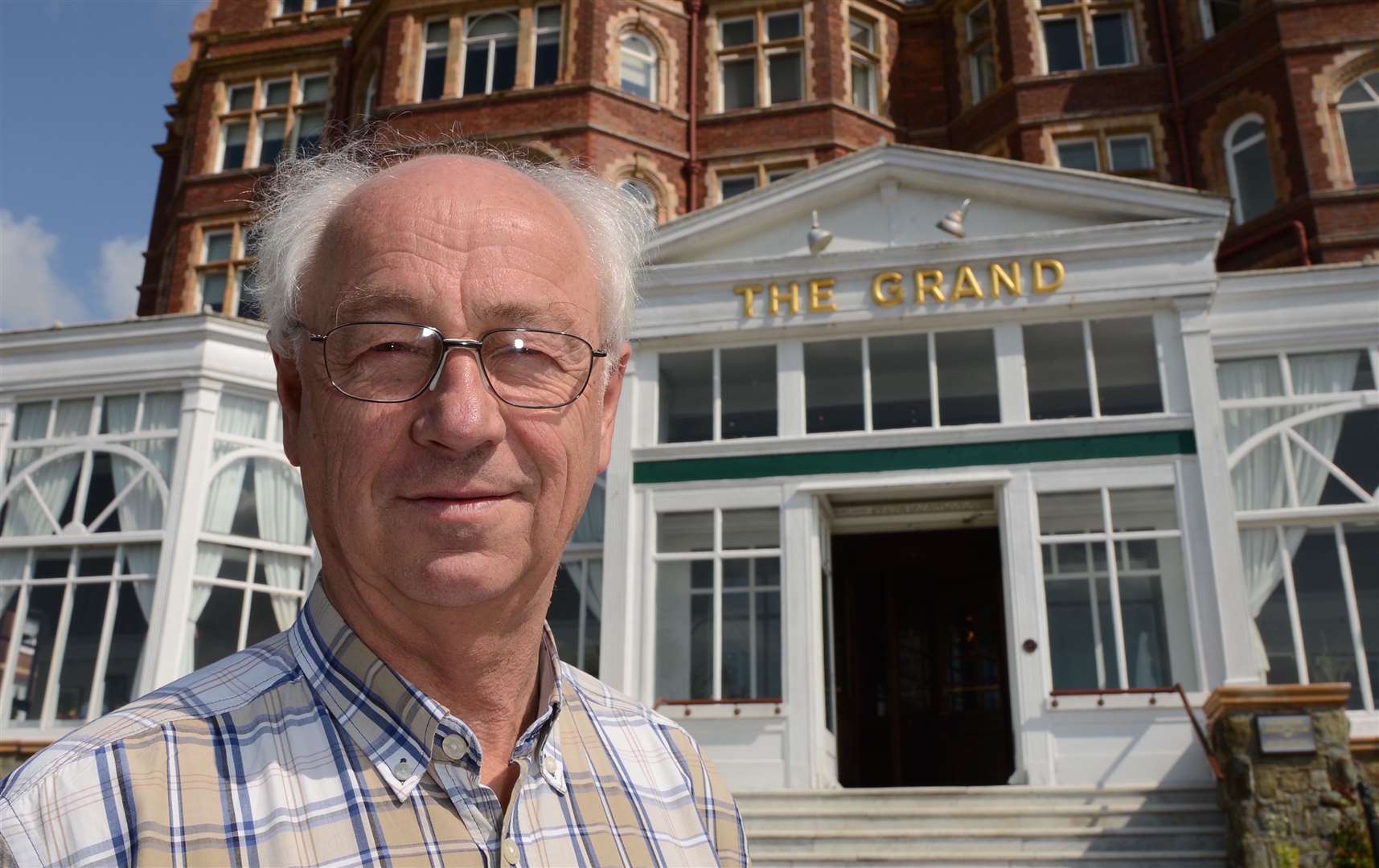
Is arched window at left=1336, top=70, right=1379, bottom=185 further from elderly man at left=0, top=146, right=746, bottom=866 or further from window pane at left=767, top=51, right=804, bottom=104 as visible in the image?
elderly man at left=0, top=146, right=746, bottom=866

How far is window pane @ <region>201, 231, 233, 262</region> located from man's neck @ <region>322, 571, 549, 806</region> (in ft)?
64.3

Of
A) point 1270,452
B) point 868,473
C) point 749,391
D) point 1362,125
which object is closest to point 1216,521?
point 1270,452

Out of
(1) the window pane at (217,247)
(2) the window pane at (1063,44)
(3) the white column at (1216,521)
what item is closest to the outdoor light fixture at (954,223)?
(3) the white column at (1216,521)

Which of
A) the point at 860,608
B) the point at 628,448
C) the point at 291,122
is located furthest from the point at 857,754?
the point at 291,122

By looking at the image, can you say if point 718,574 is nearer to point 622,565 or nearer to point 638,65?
point 622,565

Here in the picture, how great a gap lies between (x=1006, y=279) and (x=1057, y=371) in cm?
106

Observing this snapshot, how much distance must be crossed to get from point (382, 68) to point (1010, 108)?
407 inches

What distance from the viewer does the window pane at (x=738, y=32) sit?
19828 millimetres

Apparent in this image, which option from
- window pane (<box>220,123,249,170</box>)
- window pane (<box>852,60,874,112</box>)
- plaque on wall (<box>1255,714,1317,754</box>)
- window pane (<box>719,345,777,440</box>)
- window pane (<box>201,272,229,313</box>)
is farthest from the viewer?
window pane (<box>220,123,249,170</box>)

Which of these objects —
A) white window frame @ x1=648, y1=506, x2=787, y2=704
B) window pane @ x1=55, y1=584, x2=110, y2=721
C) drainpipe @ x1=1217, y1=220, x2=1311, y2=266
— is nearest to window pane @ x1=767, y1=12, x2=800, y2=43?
drainpipe @ x1=1217, y1=220, x2=1311, y2=266

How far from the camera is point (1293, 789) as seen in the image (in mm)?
8023

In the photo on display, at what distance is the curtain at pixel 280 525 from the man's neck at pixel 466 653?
11.7 m

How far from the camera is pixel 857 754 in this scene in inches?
553

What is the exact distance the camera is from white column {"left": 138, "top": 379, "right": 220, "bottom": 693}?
1188 cm
